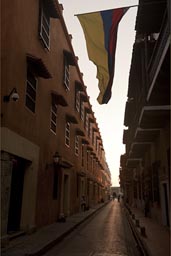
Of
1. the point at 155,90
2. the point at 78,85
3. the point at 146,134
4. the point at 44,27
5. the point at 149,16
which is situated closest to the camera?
the point at 155,90

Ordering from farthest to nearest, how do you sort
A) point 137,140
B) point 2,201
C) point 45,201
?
point 137,140 < point 45,201 < point 2,201

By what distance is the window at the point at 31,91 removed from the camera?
11.6m

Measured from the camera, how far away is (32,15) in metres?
12.1

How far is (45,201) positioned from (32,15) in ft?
26.7

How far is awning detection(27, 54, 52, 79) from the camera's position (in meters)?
11.0

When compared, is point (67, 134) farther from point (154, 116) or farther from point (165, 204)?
point (154, 116)

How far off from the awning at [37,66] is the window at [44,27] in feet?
6.81

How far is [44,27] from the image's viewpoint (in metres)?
13.9

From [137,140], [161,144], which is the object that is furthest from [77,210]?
[161,144]

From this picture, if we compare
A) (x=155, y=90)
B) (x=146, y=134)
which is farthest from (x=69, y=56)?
(x=155, y=90)

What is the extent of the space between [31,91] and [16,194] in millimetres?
4090

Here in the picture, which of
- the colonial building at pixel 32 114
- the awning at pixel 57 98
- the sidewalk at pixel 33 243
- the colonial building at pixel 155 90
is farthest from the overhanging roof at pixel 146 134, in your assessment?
the sidewalk at pixel 33 243

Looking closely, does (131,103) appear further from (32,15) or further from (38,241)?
(38,241)

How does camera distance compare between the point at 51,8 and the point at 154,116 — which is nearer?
the point at 154,116
